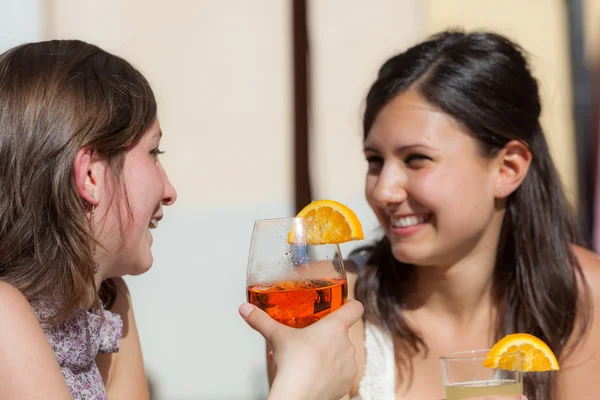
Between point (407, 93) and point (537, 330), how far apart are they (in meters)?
0.90

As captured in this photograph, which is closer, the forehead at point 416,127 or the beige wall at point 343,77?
the forehead at point 416,127

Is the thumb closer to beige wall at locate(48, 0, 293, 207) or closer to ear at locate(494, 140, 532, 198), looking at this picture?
ear at locate(494, 140, 532, 198)

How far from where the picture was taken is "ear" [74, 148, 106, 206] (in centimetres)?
185

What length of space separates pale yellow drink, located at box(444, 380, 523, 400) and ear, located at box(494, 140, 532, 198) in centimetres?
88

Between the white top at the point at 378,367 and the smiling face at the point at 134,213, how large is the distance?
3.05ft

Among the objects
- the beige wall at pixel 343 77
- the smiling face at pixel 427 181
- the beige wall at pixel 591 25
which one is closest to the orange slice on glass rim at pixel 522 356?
the smiling face at pixel 427 181

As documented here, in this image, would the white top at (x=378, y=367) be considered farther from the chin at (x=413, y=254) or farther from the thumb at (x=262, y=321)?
the thumb at (x=262, y=321)

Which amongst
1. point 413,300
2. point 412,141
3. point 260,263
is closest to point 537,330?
point 413,300

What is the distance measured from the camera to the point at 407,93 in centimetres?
250

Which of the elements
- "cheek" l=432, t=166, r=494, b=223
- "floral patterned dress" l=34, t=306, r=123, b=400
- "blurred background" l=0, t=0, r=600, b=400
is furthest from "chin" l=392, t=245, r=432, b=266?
"floral patterned dress" l=34, t=306, r=123, b=400

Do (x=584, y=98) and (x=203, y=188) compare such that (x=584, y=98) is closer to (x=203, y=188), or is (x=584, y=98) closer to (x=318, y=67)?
(x=318, y=67)

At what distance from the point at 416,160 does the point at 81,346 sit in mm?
1147

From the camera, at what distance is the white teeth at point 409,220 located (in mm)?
2441

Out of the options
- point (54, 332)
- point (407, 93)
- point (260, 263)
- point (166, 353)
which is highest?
point (407, 93)
